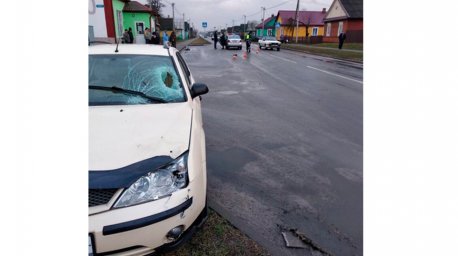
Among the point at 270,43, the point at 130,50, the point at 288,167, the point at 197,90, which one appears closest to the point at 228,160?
the point at 288,167

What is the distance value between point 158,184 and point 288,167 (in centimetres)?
244

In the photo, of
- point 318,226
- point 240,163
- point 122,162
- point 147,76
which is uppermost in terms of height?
point 147,76

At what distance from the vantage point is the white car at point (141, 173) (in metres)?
1.98

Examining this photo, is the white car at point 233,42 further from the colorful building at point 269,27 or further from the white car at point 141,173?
the colorful building at point 269,27

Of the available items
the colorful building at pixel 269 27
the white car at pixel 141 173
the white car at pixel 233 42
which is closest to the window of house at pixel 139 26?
the white car at pixel 233 42

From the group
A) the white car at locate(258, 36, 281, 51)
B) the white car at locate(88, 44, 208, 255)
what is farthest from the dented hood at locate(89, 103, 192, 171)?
the white car at locate(258, 36, 281, 51)

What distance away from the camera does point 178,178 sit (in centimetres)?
223

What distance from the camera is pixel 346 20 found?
40.6m

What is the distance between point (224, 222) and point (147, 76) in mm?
1847

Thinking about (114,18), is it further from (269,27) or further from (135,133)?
(269,27)

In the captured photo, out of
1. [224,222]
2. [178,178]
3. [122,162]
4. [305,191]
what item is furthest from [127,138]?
[305,191]

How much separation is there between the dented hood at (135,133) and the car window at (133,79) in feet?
0.60

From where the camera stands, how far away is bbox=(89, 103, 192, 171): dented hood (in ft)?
7.23
